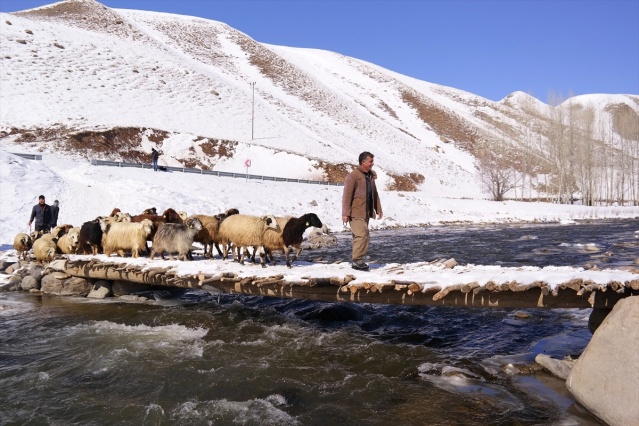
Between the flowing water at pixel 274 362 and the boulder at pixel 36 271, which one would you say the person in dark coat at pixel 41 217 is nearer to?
the boulder at pixel 36 271

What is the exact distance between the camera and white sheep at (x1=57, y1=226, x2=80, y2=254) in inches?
558

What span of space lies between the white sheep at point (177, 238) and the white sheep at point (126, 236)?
0.72 m

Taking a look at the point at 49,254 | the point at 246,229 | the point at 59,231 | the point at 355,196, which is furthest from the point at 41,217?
the point at 355,196

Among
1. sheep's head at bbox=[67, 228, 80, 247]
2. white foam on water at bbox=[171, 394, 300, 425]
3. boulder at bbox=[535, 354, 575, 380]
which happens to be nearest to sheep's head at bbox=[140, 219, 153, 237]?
sheep's head at bbox=[67, 228, 80, 247]

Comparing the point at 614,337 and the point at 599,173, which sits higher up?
the point at 599,173

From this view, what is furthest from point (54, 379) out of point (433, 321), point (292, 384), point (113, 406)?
point (433, 321)

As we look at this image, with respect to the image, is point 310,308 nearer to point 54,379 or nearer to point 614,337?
point 54,379

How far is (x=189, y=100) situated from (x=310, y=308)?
2186 inches

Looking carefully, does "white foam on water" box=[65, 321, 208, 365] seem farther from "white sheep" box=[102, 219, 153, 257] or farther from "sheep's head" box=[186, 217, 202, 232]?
"white sheep" box=[102, 219, 153, 257]

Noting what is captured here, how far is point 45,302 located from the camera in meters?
11.3

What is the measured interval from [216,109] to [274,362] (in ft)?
190

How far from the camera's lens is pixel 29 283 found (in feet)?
41.3

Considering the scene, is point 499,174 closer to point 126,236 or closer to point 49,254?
point 126,236

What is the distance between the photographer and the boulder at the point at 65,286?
12305 mm
